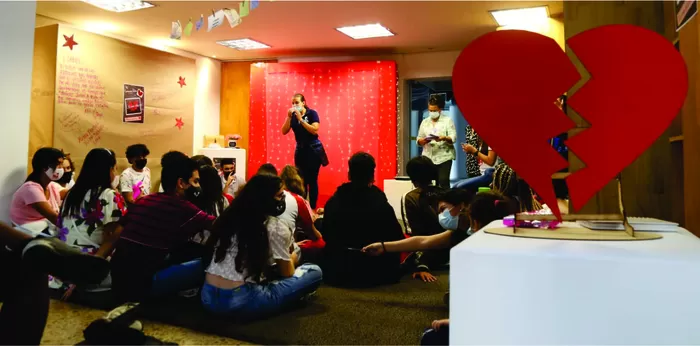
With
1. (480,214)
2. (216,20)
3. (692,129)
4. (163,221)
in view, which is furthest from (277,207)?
(216,20)

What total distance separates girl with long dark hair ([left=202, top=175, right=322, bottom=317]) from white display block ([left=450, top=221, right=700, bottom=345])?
1370mm

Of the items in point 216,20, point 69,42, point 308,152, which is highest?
point 69,42

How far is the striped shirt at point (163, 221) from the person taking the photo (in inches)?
92.3

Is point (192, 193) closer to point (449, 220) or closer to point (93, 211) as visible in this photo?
point (93, 211)

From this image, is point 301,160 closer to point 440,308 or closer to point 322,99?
point 322,99

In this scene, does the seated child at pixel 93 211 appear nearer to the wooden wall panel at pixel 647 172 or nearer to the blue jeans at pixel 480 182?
the wooden wall panel at pixel 647 172

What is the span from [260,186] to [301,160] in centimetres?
291

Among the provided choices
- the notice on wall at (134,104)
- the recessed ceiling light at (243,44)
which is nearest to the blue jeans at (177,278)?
the notice on wall at (134,104)

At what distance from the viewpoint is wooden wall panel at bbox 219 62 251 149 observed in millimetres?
7422

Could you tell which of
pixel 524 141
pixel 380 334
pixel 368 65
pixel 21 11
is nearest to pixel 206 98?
pixel 368 65

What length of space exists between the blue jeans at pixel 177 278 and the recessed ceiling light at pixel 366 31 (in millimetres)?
3726

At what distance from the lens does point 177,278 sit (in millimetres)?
2500

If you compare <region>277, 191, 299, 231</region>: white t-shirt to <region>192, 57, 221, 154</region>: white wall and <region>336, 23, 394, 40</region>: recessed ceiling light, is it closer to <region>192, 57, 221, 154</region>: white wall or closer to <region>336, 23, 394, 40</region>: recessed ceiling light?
<region>336, 23, 394, 40</region>: recessed ceiling light

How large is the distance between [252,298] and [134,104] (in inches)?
186
